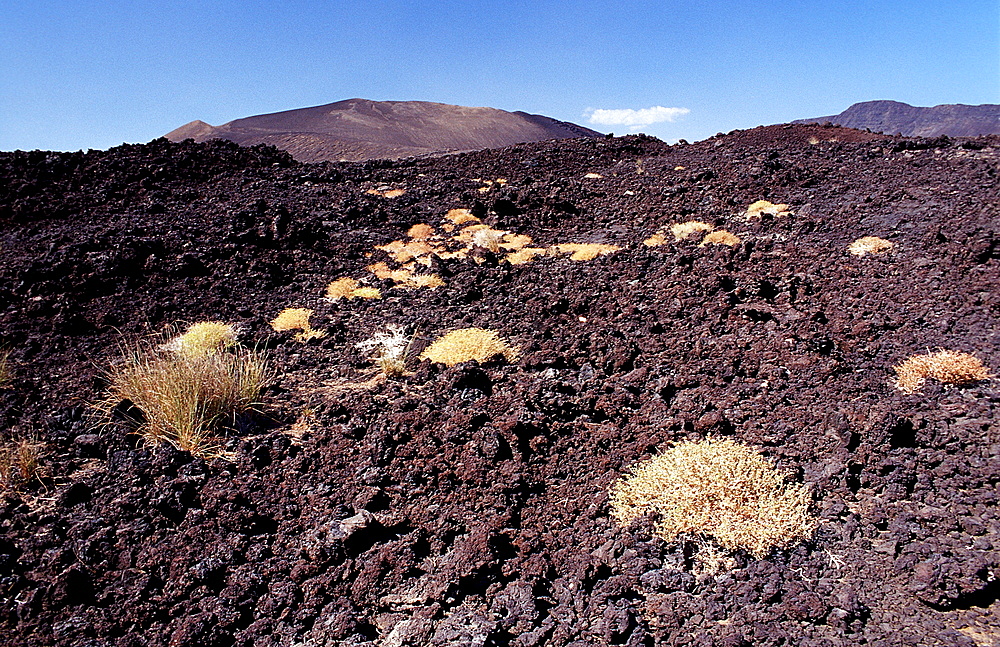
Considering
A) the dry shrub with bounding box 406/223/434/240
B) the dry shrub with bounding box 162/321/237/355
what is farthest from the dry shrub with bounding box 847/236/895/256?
the dry shrub with bounding box 162/321/237/355

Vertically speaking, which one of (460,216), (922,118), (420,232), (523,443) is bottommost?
(523,443)

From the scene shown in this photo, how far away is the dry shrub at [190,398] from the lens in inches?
176

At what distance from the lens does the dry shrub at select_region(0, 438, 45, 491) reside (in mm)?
3898

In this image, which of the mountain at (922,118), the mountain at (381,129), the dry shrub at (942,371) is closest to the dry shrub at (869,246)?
the dry shrub at (942,371)

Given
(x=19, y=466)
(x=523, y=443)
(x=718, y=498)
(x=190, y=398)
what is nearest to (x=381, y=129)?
(x=190, y=398)

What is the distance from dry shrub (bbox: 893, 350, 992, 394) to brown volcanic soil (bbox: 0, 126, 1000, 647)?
0.13 meters

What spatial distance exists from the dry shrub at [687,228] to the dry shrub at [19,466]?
8329 millimetres

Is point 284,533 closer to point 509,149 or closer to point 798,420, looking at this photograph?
point 798,420

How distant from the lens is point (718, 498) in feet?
12.0

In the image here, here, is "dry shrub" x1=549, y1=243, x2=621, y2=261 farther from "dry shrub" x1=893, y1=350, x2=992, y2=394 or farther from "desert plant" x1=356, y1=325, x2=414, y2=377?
"dry shrub" x1=893, y1=350, x2=992, y2=394

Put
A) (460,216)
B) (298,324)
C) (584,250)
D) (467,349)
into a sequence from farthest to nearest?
1. (460,216)
2. (584,250)
3. (298,324)
4. (467,349)

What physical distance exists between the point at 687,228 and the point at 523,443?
21.6 ft

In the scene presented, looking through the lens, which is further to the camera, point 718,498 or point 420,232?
point 420,232

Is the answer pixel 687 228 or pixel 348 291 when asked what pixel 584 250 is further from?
pixel 348 291
